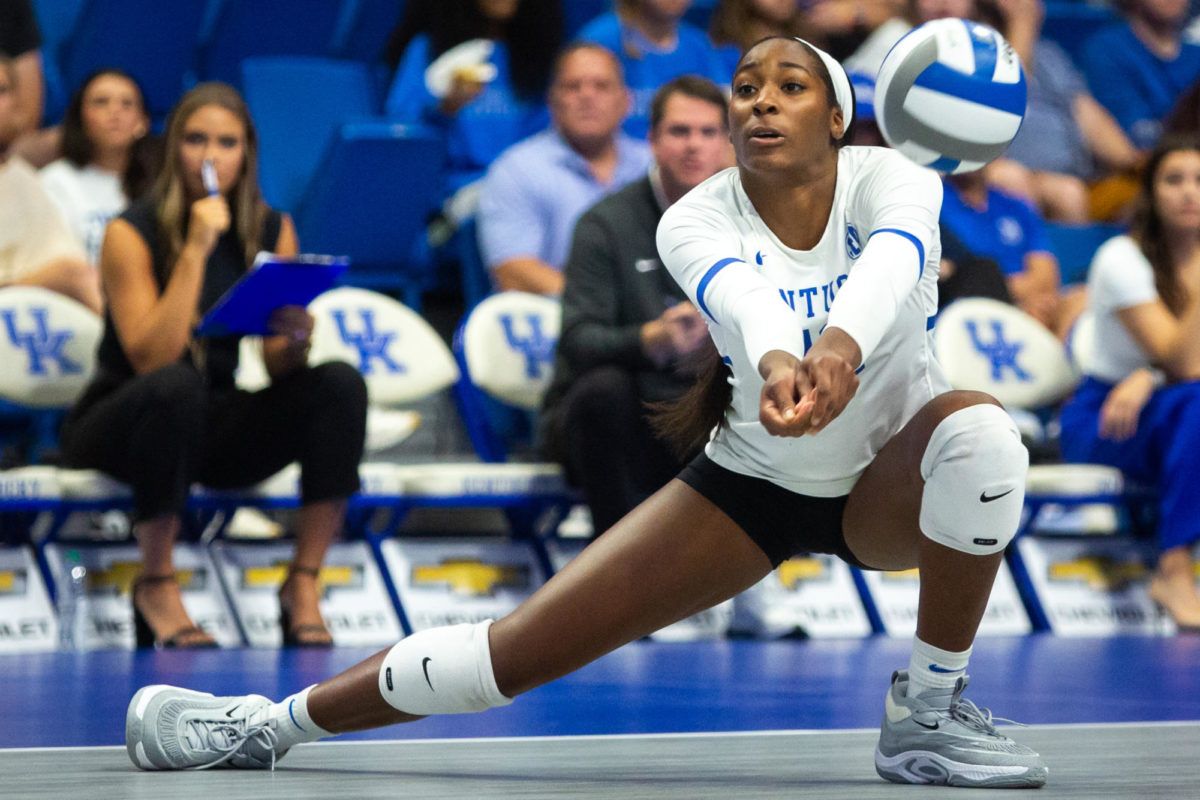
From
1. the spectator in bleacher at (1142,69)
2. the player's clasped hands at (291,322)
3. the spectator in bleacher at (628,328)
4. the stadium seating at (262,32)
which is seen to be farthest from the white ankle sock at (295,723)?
the spectator in bleacher at (1142,69)

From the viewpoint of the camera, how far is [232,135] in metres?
6.10

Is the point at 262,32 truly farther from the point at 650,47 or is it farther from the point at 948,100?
the point at 948,100

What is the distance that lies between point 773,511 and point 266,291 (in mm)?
2793

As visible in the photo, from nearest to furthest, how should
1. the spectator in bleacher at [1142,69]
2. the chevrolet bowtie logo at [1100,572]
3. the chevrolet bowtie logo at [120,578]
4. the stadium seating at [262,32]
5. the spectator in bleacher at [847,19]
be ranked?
the chevrolet bowtie logo at [120,578] < the chevrolet bowtie logo at [1100,572] < the stadium seating at [262,32] < the spectator in bleacher at [847,19] < the spectator in bleacher at [1142,69]

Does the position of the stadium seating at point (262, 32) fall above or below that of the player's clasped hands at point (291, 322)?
above

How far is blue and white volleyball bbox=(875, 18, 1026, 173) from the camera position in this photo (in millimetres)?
3488

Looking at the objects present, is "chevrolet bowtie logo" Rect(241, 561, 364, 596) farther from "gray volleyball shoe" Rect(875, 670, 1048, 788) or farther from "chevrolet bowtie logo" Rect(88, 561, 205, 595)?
"gray volleyball shoe" Rect(875, 670, 1048, 788)

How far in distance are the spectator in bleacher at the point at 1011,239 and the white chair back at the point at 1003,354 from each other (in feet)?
1.14

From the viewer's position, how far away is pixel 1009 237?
8.02 metres

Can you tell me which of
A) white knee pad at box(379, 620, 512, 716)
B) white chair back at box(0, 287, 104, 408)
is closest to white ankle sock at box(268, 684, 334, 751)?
white knee pad at box(379, 620, 512, 716)

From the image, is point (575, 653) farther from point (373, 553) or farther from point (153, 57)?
point (153, 57)

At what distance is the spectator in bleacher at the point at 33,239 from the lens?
665cm

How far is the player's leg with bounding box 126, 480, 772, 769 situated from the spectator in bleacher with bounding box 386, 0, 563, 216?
4.96 m

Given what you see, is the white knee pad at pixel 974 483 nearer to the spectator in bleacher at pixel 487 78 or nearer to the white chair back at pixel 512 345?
the white chair back at pixel 512 345
